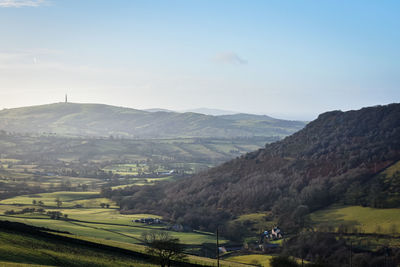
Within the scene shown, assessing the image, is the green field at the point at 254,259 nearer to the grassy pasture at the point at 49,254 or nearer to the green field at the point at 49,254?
the green field at the point at 49,254

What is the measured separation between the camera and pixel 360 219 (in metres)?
105

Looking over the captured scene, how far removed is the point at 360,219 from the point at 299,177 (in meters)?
42.3

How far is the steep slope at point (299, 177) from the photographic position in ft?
420

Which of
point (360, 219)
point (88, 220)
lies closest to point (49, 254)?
point (88, 220)

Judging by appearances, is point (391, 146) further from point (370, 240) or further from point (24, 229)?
point (24, 229)

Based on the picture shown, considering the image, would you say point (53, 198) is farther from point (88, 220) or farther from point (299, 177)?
point (299, 177)

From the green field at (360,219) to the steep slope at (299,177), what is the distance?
448cm

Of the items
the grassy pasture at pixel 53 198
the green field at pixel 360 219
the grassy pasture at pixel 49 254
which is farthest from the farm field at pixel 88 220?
the grassy pasture at pixel 49 254

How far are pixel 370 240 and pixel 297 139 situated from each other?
9117 cm

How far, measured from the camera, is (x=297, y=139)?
178 meters

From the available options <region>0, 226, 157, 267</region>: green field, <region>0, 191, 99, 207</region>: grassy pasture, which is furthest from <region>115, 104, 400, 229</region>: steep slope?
<region>0, 226, 157, 267</region>: green field

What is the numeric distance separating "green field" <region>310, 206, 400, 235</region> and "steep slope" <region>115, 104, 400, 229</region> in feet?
14.7

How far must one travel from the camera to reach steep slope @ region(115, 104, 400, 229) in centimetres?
12812

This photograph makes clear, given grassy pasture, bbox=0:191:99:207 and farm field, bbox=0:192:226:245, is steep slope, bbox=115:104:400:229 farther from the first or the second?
grassy pasture, bbox=0:191:99:207
